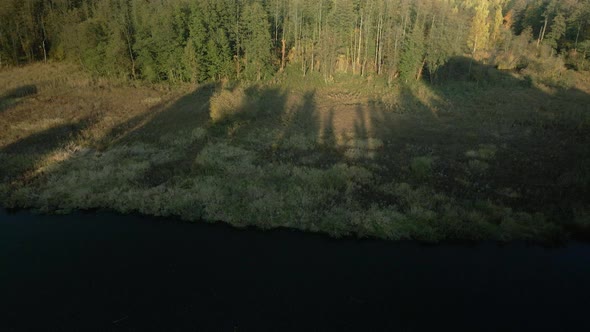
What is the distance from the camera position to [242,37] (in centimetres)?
5375

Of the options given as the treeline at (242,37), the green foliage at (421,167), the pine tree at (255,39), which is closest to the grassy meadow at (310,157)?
the green foliage at (421,167)

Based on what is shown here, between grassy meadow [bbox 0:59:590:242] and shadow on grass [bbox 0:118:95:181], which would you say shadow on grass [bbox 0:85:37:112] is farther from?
shadow on grass [bbox 0:118:95:181]

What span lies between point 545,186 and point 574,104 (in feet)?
90.8

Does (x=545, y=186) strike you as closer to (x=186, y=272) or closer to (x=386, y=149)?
(x=386, y=149)

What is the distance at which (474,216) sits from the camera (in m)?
20.1

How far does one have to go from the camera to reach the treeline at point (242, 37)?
170ft

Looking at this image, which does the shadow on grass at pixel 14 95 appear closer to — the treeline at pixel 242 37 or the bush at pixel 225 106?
the treeline at pixel 242 37

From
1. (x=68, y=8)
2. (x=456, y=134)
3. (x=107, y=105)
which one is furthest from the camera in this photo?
(x=68, y=8)

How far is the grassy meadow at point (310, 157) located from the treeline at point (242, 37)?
15.3ft

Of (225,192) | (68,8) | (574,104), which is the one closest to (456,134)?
(574,104)

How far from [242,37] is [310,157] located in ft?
105

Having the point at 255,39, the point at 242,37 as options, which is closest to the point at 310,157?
the point at 255,39

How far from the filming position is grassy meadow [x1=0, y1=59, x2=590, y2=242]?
68.1 feet

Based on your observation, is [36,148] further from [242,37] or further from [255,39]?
[255,39]
